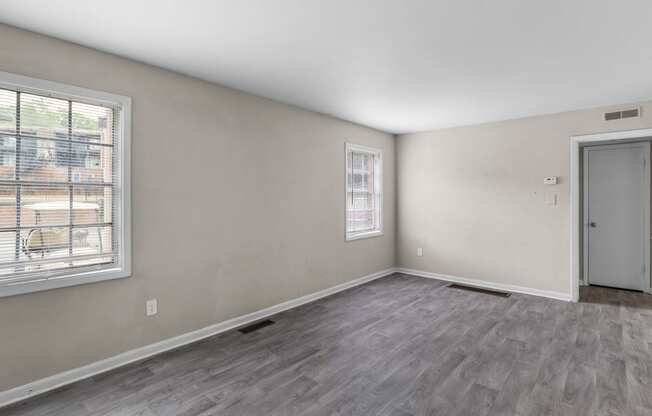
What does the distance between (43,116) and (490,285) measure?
18.6ft

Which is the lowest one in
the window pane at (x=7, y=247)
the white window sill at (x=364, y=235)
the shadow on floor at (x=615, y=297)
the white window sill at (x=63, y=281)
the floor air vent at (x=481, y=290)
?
the shadow on floor at (x=615, y=297)

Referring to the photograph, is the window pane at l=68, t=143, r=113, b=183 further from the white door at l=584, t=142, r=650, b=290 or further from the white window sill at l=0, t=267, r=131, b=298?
the white door at l=584, t=142, r=650, b=290

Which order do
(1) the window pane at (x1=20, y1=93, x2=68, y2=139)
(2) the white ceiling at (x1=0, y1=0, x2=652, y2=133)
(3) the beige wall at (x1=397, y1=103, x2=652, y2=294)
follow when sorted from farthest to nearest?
1. (3) the beige wall at (x1=397, y1=103, x2=652, y2=294)
2. (1) the window pane at (x1=20, y1=93, x2=68, y2=139)
3. (2) the white ceiling at (x1=0, y1=0, x2=652, y2=133)

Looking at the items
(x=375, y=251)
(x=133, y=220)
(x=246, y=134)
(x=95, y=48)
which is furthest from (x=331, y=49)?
(x=375, y=251)

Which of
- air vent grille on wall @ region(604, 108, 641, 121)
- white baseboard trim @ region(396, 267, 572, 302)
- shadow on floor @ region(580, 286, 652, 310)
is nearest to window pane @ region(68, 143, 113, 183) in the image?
white baseboard trim @ region(396, 267, 572, 302)

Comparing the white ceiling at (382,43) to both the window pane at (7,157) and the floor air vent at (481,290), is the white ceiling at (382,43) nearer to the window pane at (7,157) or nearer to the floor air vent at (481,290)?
the window pane at (7,157)

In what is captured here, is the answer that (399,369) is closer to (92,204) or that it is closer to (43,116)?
(92,204)

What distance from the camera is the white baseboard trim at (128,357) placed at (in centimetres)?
238

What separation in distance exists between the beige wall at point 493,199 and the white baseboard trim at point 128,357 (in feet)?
8.87

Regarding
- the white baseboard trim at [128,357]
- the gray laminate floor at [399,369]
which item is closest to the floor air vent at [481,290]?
the gray laminate floor at [399,369]

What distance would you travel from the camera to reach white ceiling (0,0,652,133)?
2150mm

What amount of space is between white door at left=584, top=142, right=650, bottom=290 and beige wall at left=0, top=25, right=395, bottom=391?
418 centimetres

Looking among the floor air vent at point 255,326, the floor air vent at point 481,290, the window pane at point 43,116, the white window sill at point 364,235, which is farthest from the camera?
the white window sill at point 364,235

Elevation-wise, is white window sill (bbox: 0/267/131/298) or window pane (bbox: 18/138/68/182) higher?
window pane (bbox: 18/138/68/182)
